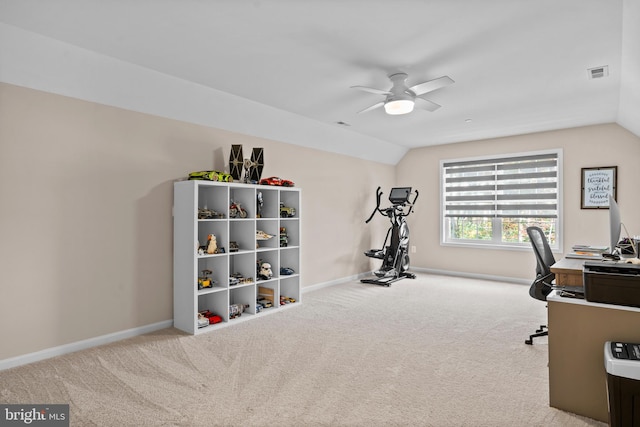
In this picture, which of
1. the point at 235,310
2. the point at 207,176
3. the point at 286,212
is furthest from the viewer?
the point at 286,212

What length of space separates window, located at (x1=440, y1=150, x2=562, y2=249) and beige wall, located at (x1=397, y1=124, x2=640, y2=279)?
0.47 feet

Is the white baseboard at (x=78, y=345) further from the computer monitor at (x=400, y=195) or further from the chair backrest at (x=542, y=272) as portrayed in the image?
the computer monitor at (x=400, y=195)

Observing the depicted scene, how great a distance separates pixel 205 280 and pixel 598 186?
5.67 metres

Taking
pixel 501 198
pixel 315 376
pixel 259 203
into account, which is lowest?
pixel 315 376

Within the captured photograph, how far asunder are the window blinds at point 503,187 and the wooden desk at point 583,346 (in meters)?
4.17

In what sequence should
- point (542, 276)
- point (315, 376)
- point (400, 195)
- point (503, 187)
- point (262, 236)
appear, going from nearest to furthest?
1. point (315, 376)
2. point (542, 276)
3. point (262, 236)
4. point (503, 187)
5. point (400, 195)

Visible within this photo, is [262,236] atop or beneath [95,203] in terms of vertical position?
beneath

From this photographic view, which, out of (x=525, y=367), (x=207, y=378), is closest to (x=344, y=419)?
(x=207, y=378)

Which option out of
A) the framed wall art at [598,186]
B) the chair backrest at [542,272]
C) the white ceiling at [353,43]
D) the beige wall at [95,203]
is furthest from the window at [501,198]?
the chair backrest at [542,272]

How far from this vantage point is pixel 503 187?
6.18 metres

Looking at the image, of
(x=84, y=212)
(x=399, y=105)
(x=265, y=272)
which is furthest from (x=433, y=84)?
(x=84, y=212)

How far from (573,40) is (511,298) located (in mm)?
3444

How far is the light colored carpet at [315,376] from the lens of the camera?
2.13 m

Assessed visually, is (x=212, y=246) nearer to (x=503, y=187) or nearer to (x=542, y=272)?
(x=542, y=272)
